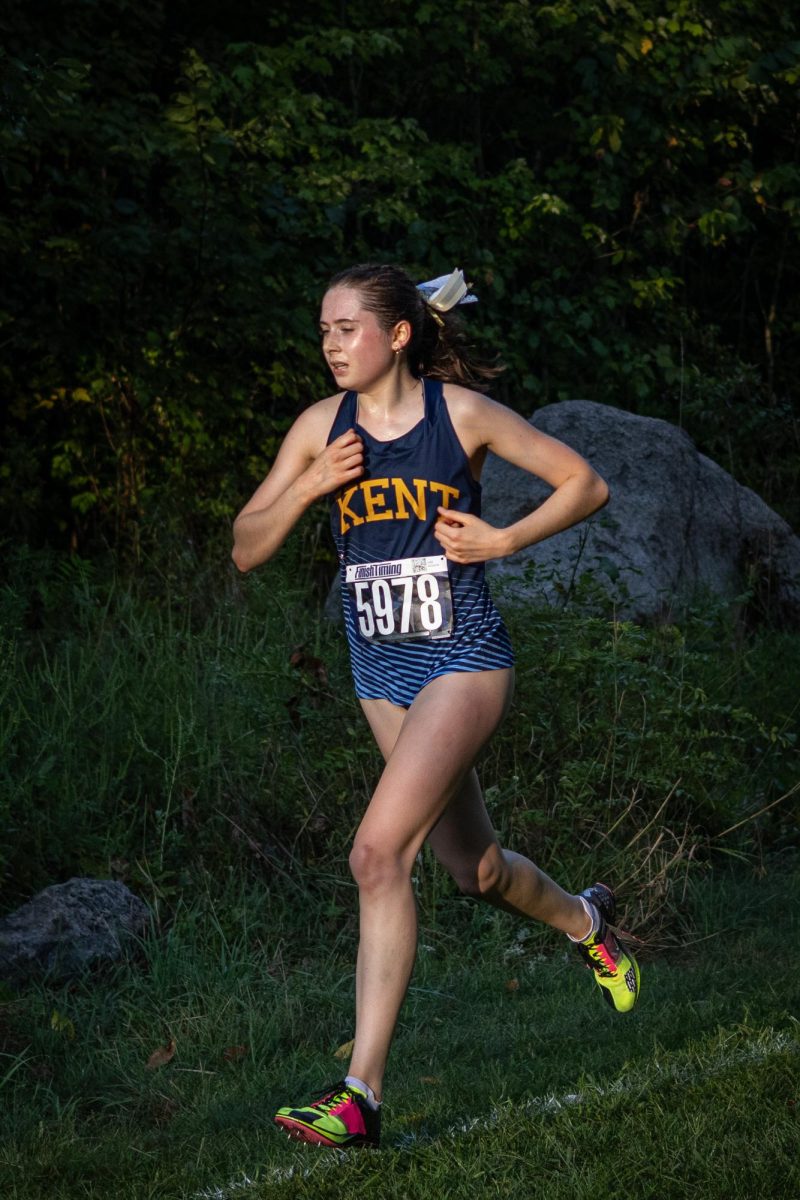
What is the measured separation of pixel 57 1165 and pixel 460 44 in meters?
10.1

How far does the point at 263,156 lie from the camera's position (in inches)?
466

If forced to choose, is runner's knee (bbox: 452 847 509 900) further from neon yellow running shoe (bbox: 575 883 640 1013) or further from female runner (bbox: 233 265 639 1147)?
neon yellow running shoe (bbox: 575 883 640 1013)

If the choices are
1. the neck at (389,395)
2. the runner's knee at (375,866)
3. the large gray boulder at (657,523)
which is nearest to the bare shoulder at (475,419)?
the neck at (389,395)

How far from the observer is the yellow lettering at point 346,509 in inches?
165

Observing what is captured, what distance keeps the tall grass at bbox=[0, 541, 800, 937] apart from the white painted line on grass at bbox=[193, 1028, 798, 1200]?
64.4 inches

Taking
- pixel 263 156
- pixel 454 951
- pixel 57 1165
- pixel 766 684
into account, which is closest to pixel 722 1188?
pixel 57 1165

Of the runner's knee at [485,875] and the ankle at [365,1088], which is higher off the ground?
the runner's knee at [485,875]

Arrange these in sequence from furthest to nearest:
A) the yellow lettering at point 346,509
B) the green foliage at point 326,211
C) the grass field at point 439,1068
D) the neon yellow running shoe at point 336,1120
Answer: the green foliage at point 326,211 → the yellow lettering at point 346,509 → the grass field at point 439,1068 → the neon yellow running shoe at point 336,1120

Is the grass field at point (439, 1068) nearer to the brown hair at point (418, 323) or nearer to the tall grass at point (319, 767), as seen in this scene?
the tall grass at point (319, 767)

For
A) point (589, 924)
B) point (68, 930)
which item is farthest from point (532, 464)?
point (68, 930)

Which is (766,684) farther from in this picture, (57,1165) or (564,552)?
(57,1165)

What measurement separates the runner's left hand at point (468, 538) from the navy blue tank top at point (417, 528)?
0.17 ft

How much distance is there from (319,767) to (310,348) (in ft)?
17.2

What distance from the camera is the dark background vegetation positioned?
262 inches
